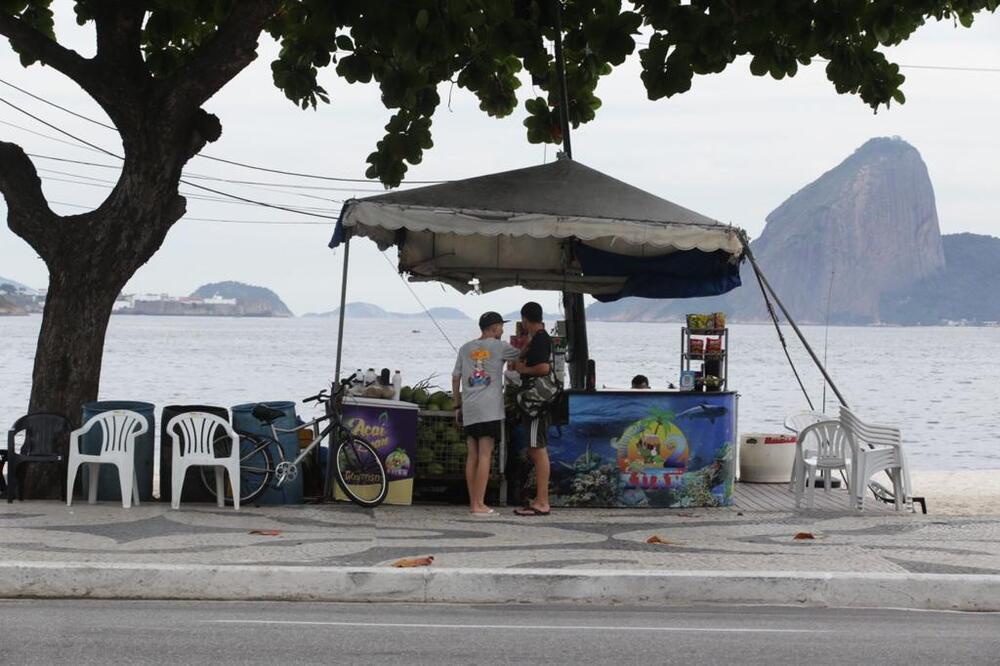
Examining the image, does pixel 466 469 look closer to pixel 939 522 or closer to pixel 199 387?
pixel 939 522

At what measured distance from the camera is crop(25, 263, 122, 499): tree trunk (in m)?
14.4

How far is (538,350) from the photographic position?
1358cm

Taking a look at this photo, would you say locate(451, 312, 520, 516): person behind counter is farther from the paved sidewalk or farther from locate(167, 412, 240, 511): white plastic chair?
locate(167, 412, 240, 511): white plastic chair

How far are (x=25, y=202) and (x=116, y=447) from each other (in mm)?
2795

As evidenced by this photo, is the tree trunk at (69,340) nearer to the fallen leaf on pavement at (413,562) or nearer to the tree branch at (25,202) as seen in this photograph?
the tree branch at (25,202)

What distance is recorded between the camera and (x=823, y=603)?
983 centimetres

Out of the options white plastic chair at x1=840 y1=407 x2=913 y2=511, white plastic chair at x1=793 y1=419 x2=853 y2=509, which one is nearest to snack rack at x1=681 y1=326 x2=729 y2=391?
white plastic chair at x1=793 y1=419 x2=853 y2=509

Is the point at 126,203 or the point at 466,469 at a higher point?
the point at 126,203

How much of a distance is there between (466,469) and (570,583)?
168 inches

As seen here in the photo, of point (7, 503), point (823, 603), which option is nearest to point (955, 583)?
point (823, 603)

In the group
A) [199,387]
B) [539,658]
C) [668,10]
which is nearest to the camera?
[539,658]

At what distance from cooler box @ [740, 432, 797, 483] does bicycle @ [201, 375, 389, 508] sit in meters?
5.92

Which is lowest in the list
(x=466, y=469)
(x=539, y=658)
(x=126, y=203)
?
(x=539, y=658)

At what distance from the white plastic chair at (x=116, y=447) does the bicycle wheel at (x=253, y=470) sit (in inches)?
30.8
